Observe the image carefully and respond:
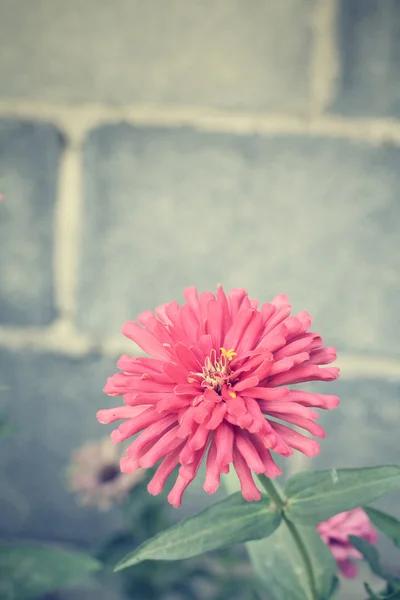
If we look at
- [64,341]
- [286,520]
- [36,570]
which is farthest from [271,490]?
[64,341]

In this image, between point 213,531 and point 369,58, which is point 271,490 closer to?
point 213,531

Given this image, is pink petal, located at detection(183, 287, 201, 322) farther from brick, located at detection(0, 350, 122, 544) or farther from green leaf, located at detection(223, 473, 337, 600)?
brick, located at detection(0, 350, 122, 544)

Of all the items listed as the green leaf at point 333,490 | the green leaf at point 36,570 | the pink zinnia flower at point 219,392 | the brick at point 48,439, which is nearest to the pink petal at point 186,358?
the pink zinnia flower at point 219,392

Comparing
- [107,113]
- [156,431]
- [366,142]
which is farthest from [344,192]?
[156,431]

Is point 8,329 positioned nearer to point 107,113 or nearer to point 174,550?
point 107,113

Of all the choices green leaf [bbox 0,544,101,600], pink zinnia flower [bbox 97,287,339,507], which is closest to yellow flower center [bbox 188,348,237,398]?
pink zinnia flower [bbox 97,287,339,507]

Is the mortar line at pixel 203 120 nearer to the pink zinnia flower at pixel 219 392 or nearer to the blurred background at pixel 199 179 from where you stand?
the blurred background at pixel 199 179

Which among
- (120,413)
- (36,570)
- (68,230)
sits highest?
(68,230)
